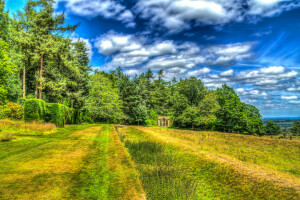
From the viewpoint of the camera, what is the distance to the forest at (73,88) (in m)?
28.1

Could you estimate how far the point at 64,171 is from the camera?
689cm

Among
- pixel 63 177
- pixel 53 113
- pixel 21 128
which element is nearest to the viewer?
pixel 63 177

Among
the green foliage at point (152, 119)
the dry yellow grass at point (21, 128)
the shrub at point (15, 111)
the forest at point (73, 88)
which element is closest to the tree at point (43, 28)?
the forest at point (73, 88)

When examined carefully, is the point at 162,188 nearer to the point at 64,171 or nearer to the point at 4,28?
the point at 64,171

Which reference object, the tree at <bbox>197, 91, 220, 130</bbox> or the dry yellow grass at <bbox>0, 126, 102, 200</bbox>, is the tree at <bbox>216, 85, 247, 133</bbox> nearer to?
the tree at <bbox>197, 91, 220, 130</bbox>

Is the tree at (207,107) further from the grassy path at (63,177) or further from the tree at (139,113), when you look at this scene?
the grassy path at (63,177)

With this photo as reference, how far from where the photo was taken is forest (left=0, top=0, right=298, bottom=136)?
2812 cm

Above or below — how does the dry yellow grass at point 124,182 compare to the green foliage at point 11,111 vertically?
below

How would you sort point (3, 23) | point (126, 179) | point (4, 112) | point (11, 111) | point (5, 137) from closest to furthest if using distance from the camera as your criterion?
point (126, 179), point (5, 137), point (4, 112), point (11, 111), point (3, 23)

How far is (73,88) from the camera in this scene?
136 ft

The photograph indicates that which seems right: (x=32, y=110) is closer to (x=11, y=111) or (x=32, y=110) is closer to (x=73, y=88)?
(x=11, y=111)

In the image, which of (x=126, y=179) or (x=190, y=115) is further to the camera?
(x=190, y=115)


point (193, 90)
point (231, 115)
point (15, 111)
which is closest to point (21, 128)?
point (15, 111)

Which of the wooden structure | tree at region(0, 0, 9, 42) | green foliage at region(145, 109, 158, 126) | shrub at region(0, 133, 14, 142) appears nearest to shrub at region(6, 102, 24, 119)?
shrub at region(0, 133, 14, 142)
